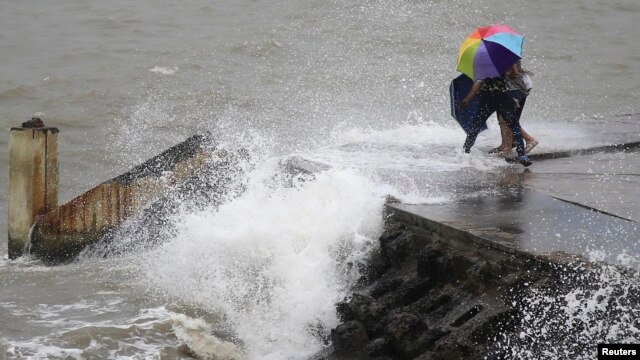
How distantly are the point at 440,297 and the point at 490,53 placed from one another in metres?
3.29

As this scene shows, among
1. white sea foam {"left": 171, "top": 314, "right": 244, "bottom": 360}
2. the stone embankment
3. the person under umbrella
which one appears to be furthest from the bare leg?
white sea foam {"left": 171, "top": 314, "right": 244, "bottom": 360}

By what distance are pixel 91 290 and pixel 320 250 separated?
2.61 m

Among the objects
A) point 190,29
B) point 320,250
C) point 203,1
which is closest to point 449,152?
point 320,250

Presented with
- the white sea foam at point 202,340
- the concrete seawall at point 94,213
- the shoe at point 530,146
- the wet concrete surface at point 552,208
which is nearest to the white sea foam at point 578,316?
the wet concrete surface at point 552,208

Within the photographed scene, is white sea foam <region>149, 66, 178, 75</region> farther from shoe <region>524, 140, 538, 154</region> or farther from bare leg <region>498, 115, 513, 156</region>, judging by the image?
shoe <region>524, 140, 538, 154</region>

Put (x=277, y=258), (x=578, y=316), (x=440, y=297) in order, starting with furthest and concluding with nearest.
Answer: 1. (x=277, y=258)
2. (x=440, y=297)
3. (x=578, y=316)

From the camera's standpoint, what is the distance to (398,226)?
683 centimetres

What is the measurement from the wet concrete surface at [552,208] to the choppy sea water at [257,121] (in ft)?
1.23

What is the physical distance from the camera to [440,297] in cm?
590

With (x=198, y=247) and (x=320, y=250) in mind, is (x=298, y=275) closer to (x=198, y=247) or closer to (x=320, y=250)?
(x=320, y=250)

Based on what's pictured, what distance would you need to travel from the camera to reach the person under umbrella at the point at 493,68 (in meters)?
8.37

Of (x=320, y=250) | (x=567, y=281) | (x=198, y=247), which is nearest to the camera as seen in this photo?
(x=567, y=281)
